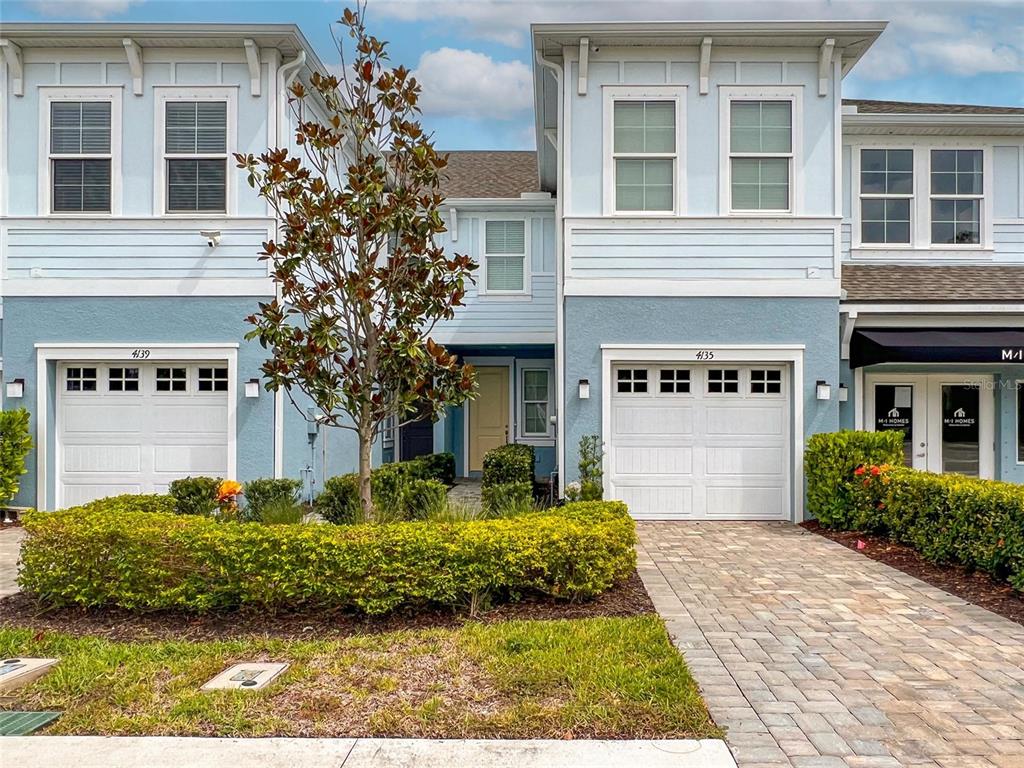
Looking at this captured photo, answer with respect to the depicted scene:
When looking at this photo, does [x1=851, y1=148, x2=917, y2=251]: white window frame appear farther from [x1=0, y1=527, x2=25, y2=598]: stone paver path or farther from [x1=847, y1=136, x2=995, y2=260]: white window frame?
[x1=0, y1=527, x2=25, y2=598]: stone paver path

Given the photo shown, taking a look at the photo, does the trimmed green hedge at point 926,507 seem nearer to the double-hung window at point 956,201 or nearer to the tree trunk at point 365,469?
the double-hung window at point 956,201

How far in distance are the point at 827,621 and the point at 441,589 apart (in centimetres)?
316

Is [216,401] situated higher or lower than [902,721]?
higher

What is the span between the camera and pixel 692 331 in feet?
34.3

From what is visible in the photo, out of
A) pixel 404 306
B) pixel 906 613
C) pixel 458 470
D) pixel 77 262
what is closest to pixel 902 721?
pixel 906 613

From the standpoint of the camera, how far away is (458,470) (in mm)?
17234

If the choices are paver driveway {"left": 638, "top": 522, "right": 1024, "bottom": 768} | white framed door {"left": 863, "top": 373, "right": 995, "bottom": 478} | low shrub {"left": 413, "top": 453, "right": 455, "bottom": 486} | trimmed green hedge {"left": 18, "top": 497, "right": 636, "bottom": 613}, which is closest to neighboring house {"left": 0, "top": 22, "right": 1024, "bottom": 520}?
white framed door {"left": 863, "top": 373, "right": 995, "bottom": 478}

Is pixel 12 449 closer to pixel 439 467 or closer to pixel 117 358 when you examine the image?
pixel 117 358

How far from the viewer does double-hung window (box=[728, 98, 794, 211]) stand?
34.1 feet

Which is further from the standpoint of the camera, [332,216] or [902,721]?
[332,216]

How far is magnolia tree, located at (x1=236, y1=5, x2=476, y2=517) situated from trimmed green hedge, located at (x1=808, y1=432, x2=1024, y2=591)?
5255mm

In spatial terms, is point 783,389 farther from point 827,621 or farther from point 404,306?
point 404,306

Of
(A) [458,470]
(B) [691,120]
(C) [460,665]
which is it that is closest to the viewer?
(C) [460,665]

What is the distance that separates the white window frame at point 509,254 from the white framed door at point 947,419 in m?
6.99
